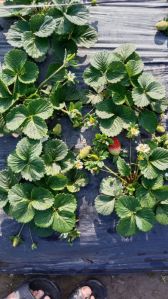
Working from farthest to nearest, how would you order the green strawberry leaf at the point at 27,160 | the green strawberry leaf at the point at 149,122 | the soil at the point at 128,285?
the soil at the point at 128,285 < the green strawberry leaf at the point at 149,122 < the green strawberry leaf at the point at 27,160

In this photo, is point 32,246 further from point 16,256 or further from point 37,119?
point 37,119

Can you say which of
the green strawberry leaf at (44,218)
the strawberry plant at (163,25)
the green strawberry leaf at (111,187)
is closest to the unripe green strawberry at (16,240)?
the green strawberry leaf at (44,218)

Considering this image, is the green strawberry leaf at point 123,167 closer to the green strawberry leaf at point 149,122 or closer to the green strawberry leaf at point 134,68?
the green strawberry leaf at point 149,122

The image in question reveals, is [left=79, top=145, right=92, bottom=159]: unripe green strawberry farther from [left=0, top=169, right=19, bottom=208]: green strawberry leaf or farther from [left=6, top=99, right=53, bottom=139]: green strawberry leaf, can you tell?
[left=0, top=169, right=19, bottom=208]: green strawberry leaf

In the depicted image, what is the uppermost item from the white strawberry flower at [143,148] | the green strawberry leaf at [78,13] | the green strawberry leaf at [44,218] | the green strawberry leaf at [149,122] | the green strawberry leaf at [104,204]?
the green strawberry leaf at [78,13]

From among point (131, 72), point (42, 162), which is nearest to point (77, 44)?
point (131, 72)

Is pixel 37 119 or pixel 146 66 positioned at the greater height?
pixel 146 66

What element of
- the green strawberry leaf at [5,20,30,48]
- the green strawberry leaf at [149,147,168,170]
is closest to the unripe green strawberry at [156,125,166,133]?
the green strawberry leaf at [149,147,168,170]

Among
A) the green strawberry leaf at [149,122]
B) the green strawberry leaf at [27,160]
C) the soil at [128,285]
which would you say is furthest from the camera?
the soil at [128,285]
